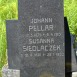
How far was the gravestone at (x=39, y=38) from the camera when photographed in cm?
666

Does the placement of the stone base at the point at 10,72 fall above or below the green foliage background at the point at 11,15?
below

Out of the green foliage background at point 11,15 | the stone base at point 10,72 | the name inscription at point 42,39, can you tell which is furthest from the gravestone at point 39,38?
the green foliage background at point 11,15

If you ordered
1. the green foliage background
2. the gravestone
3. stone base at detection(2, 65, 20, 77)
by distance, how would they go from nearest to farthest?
the gravestone < stone base at detection(2, 65, 20, 77) < the green foliage background

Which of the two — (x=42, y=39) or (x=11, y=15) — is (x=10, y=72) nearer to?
(x=42, y=39)

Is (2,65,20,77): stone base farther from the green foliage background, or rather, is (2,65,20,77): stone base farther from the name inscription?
the green foliage background

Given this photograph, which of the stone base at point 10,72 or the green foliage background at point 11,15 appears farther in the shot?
the green foliage background at point 11,15

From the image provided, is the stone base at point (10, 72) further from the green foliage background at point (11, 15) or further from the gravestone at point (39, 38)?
the green foliage background at point (11, 15)

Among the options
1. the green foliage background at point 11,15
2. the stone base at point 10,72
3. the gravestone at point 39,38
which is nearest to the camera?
the gravestone at point 39,38

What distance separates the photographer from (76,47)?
24.4 ft

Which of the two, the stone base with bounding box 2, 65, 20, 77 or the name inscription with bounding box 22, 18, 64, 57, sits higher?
the name inscription with bounding box 22, 18, 64, 57

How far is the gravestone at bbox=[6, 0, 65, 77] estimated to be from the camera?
6.66m

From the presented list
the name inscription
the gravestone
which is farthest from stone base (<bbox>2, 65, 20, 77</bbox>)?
the name inscription

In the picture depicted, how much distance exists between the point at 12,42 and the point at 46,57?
59 centimetres

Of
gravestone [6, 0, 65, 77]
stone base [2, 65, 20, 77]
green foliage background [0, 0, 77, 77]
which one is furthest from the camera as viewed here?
green foliage background [0, 0, 77, 77]
